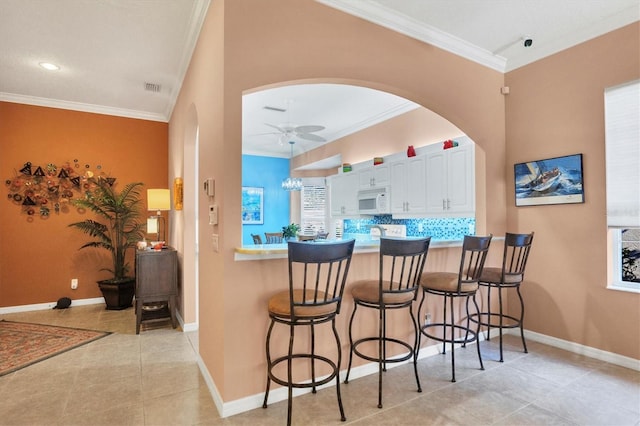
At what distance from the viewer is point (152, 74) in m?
4.04

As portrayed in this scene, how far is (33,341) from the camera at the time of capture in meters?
3.51

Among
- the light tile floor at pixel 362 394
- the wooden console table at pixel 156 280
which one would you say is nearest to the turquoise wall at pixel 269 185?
the wooden console table at pixel 156 280

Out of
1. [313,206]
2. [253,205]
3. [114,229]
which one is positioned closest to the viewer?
[114,229]

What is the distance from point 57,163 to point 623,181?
707 centimetres

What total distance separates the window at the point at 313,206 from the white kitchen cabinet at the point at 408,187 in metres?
2.72

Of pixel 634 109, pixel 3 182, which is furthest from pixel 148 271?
pixel 634 109

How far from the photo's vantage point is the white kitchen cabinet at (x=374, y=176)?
5148 millimetres

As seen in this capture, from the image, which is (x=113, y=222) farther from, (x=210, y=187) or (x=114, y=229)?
(x=210, y=187)

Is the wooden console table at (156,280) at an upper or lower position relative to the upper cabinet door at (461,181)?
lower

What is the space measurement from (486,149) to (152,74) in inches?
162

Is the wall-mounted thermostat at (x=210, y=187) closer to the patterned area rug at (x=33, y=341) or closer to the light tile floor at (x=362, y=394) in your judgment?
the light tile floor at (x=362, y=394)

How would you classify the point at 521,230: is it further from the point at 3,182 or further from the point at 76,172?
the point at 3,182

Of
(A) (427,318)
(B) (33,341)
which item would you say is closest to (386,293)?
(A) (427,318)

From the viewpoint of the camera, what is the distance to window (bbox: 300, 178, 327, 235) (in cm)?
759
